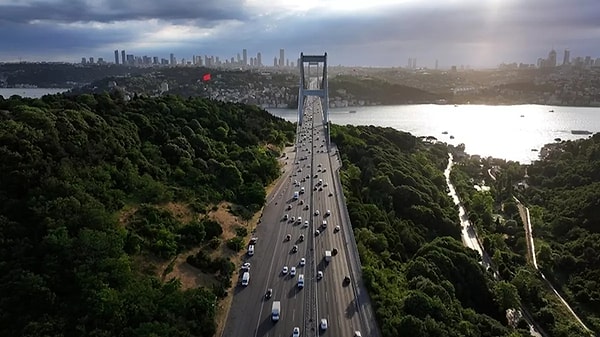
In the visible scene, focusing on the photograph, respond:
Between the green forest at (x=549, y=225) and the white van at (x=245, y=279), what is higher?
the white van at (x=245, y=279)

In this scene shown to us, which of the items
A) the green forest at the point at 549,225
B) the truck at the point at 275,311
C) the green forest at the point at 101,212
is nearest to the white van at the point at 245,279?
the green forest at the point at 101,212

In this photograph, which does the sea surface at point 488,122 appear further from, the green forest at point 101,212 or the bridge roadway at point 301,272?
the green forest at point 101,212

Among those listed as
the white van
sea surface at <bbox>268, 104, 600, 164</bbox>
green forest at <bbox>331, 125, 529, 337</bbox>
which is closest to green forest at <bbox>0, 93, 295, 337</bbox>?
the white van

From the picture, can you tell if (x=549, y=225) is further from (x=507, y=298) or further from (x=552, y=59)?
(x=552, y=59)

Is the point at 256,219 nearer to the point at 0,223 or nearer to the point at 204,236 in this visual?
the point at 204,236

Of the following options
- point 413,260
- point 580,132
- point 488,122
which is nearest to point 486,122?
point 488,122

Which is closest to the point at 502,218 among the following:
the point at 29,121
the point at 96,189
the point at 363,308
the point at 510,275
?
the point at 510,275
